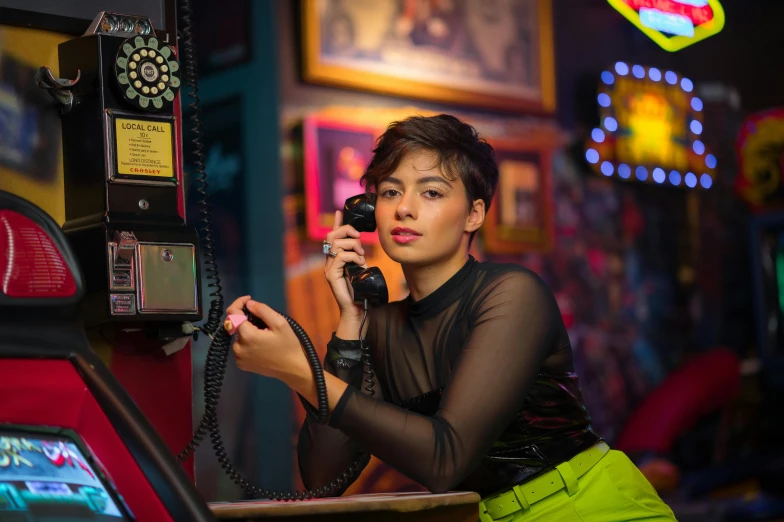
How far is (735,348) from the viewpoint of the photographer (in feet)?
22.6

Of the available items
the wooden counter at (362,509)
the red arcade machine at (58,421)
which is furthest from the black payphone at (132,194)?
the red arcade machine at (58,421)

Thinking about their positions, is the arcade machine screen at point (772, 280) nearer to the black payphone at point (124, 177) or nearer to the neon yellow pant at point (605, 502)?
the neon yellow pant at point (605, 502)

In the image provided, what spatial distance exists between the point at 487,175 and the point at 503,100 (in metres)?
3.82

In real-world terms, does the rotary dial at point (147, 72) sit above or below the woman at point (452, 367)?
above

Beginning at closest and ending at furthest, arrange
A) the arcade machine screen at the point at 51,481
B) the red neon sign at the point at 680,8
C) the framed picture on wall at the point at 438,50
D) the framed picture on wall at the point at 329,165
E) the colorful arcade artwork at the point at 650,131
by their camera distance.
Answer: the arcade machine screen at the point at 51,481 → the red neon sign at the point at 680,8 → the framed picture on wall at the point at 329,165 → the framed picture on wall at the point at 438,50 → the colorful arcade artwork at the point at 650,131

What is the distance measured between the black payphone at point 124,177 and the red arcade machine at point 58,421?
0.52 m

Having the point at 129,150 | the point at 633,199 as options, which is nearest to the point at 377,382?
the point at 129,150

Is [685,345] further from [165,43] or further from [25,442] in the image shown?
[25,442]

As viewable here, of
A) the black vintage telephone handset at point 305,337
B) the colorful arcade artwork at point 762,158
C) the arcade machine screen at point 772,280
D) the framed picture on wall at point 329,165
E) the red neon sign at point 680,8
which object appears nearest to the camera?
the black vintage telephone handset at point 305,337

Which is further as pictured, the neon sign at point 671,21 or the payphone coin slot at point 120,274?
the neon sign at point 671,21

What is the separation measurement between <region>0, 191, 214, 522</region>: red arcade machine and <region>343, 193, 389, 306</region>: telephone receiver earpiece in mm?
695

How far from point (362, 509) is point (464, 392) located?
0.28 metres

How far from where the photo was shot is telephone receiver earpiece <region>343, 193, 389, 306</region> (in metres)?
1.78

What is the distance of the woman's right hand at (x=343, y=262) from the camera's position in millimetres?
1803
